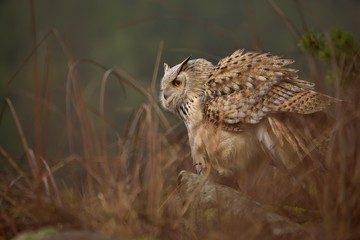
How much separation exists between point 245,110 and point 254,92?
0.10 m

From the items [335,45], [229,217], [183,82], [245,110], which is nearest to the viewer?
[229,217]

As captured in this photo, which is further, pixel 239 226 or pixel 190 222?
pixel 190 222

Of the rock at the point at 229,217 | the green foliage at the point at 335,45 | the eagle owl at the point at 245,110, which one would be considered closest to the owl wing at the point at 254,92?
the eagle owl at the point at 245,110

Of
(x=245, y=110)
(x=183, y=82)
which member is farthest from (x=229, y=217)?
(x=183, y=82)

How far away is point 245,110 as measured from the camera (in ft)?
8.59

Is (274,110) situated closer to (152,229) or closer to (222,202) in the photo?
(222,202)

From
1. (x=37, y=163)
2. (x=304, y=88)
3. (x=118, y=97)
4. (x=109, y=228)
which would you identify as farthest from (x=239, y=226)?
(x=118, y=97)

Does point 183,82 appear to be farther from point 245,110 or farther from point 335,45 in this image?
point 335,45

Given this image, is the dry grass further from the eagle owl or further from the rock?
the eagle owl

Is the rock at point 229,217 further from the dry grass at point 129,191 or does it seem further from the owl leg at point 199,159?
the owl leg at point 199,159

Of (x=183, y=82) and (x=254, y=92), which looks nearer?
(x=254, y=92)

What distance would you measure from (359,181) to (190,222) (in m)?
0.55

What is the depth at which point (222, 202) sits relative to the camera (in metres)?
2.09

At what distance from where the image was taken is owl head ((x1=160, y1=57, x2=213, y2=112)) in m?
2.87
